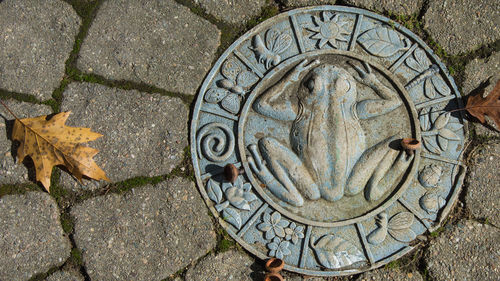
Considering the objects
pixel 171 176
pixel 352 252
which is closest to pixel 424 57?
pixel 352 252

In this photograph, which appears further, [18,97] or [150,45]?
[150,45]

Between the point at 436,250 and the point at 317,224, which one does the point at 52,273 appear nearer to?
the point at 317,224

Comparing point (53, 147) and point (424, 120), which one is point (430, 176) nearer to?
point (424, 120)

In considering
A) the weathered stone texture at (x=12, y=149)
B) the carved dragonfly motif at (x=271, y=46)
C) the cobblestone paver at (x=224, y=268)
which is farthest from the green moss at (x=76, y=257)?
the carved dragonfly motif at (x=271, y=46)

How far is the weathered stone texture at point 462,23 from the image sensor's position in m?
2.76

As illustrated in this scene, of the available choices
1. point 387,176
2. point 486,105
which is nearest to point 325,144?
point 387,176

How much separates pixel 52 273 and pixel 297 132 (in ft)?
5.65

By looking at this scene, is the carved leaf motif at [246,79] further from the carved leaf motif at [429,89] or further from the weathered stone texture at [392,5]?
the carved leaf motif at [429,89]

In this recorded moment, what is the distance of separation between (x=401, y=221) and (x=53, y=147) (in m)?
2.18

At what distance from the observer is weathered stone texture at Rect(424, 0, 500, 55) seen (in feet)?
9.04

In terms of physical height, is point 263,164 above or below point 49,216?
above

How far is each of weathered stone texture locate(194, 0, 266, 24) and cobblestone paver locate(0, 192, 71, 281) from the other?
1.59m

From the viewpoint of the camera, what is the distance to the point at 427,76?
8.72 feet

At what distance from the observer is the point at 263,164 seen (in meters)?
2.51
